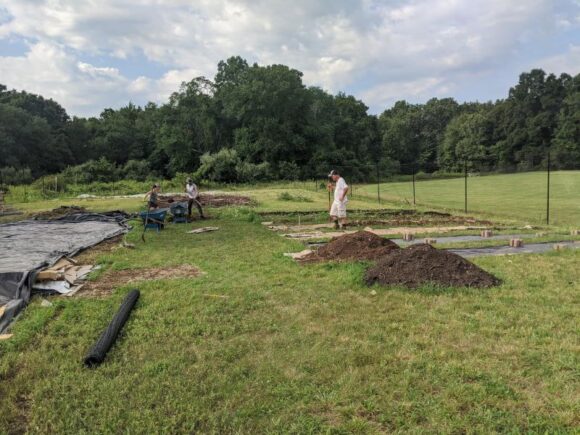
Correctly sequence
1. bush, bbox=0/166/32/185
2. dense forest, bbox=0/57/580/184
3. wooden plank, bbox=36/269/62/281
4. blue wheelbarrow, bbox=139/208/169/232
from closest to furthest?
wooden plank, bbox=36/269/62/281
blue wheelbarrow, bbox=139/208/169/232
bush, bbox=0/166/32/185
dense forest, bbox=0/57/580/184

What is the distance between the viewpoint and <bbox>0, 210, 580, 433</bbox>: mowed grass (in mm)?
3000

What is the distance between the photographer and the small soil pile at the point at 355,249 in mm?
7676

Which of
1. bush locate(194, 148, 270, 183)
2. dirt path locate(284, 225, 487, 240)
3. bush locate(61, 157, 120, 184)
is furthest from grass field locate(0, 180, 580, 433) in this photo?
bush locate(61, 157, 120, 184)

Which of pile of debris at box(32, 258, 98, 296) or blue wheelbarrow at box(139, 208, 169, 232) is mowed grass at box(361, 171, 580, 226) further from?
pile of debris at box(32, 258, 98, 296)

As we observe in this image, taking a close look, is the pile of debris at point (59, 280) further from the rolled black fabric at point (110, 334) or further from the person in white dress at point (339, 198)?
the person in white dress at point (339, 198)

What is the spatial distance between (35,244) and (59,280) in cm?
334

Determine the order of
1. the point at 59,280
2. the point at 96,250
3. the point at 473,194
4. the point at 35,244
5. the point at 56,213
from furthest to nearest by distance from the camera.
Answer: the point at 473,194 < the point at 56,213 < the point at 96,250 < the point at 35,244 < the point at 59,280

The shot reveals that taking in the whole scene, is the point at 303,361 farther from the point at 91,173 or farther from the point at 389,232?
the point at 91,173

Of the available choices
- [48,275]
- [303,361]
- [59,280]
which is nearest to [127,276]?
[59,280]

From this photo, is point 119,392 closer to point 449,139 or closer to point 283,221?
point 283,221

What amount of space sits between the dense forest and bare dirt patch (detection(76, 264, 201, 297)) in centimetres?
3161

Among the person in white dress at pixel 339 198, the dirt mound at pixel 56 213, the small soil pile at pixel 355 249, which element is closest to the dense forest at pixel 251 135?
the dirt mound at pixel 56 213

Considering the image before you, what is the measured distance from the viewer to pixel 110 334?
425cm

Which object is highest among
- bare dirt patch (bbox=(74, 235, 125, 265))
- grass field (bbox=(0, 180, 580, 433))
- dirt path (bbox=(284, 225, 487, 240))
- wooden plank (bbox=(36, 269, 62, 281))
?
wooden plank (bbox=(36, 269, 62, 281))
